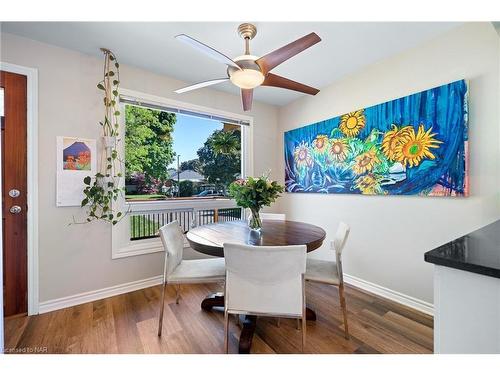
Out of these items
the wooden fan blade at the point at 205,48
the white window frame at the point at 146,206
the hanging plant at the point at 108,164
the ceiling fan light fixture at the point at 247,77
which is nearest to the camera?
the wooden fan blade at the point at 205,48

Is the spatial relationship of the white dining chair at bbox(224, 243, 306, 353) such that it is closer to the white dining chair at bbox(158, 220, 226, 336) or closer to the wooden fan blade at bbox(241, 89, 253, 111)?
the white dining chair at bbox(158, 220, 226, 336)

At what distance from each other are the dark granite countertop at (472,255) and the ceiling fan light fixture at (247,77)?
146cm

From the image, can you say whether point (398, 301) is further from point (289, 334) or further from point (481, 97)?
point (481, 97)

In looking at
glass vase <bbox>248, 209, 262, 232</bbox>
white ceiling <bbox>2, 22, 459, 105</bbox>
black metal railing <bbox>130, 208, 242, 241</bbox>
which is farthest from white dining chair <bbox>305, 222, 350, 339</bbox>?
white ceiling <bbox>2, 22, 459, 105</bbox>

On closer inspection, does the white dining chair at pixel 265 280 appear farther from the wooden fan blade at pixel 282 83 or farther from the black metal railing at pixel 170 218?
the black metal railing at pixel 170 218

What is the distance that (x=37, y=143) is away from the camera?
1915mm

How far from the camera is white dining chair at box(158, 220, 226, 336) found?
1687mm

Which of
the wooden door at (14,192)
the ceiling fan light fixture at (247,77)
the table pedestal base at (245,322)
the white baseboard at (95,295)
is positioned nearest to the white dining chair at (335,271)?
the table pedestal base at (245,322)

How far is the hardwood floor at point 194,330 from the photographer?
1530 mm

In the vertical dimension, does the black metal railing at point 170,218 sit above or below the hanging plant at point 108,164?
below

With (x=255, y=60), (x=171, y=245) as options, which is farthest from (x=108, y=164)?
(x=255, y=60)

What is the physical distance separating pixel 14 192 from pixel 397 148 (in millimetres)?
3462

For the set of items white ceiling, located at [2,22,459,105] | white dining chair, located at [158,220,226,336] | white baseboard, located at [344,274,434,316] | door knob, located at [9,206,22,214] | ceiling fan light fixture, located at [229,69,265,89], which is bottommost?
white baseboard, located at [344,274,434,316]

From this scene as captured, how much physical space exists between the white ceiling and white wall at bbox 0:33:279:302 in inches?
5.1
